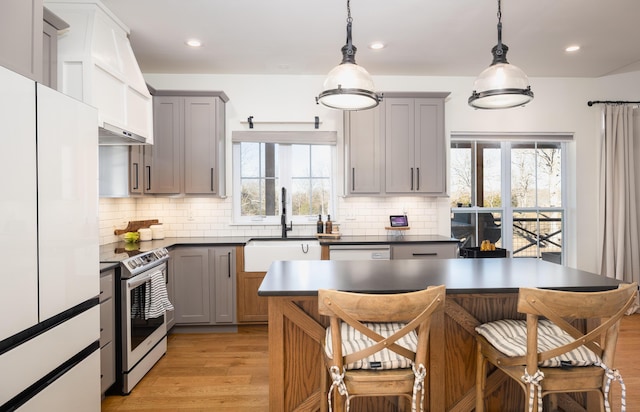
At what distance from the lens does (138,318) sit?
282 cm

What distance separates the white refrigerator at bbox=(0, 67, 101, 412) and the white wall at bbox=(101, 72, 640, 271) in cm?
248

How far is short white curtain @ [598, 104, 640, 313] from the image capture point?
445 cm

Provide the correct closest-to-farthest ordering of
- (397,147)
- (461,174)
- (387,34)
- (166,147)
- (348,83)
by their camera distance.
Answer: (348,83) → (387,34) → (166,147) → (397,147) → (461,174)

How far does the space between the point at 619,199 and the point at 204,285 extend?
4860mm

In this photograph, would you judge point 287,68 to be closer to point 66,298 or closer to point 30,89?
point 30,89

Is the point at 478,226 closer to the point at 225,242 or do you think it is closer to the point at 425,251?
the point at 425,251

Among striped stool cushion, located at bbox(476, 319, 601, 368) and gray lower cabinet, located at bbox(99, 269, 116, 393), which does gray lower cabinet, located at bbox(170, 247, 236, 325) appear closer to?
gray lower cabinet, located at bbox(99, 269, 116, 393)

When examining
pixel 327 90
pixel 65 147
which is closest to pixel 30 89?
pixel 65 147

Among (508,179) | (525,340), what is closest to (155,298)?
(525,340)

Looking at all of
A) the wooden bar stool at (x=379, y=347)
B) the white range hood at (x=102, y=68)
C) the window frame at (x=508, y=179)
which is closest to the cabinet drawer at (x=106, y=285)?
the white range hood at (x=102, y=68)

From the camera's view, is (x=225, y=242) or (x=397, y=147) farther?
(x=397, y=147)

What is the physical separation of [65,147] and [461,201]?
4.21 m

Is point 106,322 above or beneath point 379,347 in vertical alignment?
beneath

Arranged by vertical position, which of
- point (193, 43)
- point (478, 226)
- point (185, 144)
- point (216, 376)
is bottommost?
point (216, 376)
